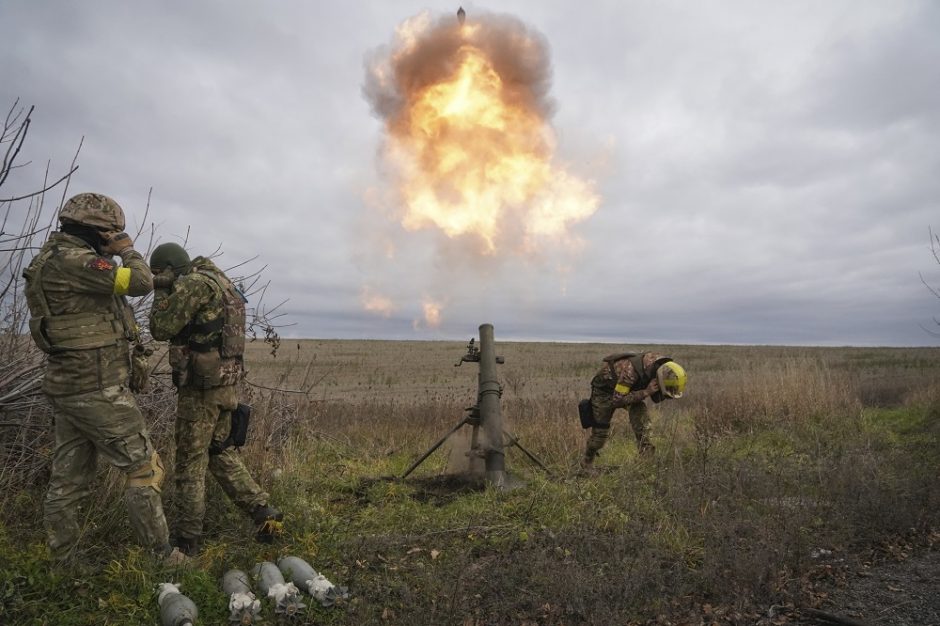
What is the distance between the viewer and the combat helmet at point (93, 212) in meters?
4.09

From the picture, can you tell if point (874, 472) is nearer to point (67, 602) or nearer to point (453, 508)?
point (453, 508)

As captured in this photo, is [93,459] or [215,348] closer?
[93,459]

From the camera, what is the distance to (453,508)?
253 inches

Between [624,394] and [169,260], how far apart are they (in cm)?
595

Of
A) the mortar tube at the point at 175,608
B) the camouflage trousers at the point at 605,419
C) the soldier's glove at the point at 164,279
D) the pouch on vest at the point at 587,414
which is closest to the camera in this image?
the mortar tube at the point at 175,608

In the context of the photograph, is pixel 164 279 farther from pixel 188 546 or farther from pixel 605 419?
pixel 605 419

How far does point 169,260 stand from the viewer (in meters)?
4.96

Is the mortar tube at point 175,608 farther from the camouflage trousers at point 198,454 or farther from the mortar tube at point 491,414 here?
the mortar tube at point 491,414

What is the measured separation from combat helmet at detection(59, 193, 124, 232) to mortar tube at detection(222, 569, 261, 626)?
2771mm

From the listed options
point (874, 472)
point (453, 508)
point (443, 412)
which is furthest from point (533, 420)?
point (874, 472)

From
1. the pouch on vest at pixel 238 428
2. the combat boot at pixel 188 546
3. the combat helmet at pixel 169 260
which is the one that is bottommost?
the combat boot at pixel 188 546

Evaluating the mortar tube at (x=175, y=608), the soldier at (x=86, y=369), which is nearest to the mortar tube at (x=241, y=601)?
the mortar tube at (x=175, y=608)

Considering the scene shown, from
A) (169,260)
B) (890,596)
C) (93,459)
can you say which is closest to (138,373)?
(93,459)

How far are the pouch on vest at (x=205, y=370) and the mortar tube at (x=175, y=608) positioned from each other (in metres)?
1.58
